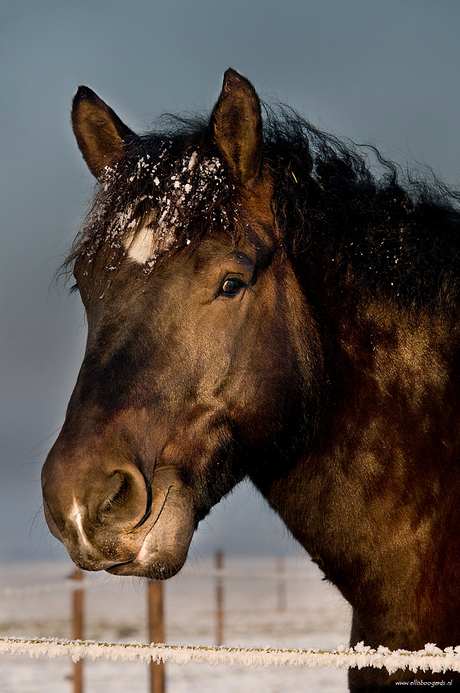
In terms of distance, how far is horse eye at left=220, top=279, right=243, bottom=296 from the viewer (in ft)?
7.20

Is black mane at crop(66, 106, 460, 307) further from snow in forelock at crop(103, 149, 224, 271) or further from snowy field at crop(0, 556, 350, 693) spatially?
snowy field at crop(0, 556, 350, 693)

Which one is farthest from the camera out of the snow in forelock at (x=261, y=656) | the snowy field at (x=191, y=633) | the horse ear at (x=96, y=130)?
the snowy field at (x=191, y=633)

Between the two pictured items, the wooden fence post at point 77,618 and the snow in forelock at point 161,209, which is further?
the wooden fence post at point 77,618

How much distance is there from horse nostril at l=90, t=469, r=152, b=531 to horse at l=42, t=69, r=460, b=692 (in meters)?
0.05

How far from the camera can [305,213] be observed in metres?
2.42

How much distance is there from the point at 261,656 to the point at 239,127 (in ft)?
6.24

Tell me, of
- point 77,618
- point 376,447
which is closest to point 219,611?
point 77,618

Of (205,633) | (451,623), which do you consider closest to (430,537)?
(451,623)

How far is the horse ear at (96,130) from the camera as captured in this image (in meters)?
2.75

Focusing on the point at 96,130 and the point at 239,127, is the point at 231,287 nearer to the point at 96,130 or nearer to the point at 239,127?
the point at 239,127

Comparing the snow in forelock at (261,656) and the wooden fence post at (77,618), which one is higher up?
the snow in forelock at (261,656)

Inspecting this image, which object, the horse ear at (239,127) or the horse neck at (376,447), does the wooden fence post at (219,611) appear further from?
the horse ear at (239,127)

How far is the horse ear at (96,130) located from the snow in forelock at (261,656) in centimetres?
198

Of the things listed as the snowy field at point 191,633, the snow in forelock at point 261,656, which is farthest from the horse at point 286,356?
the snowy field at point 191,633
